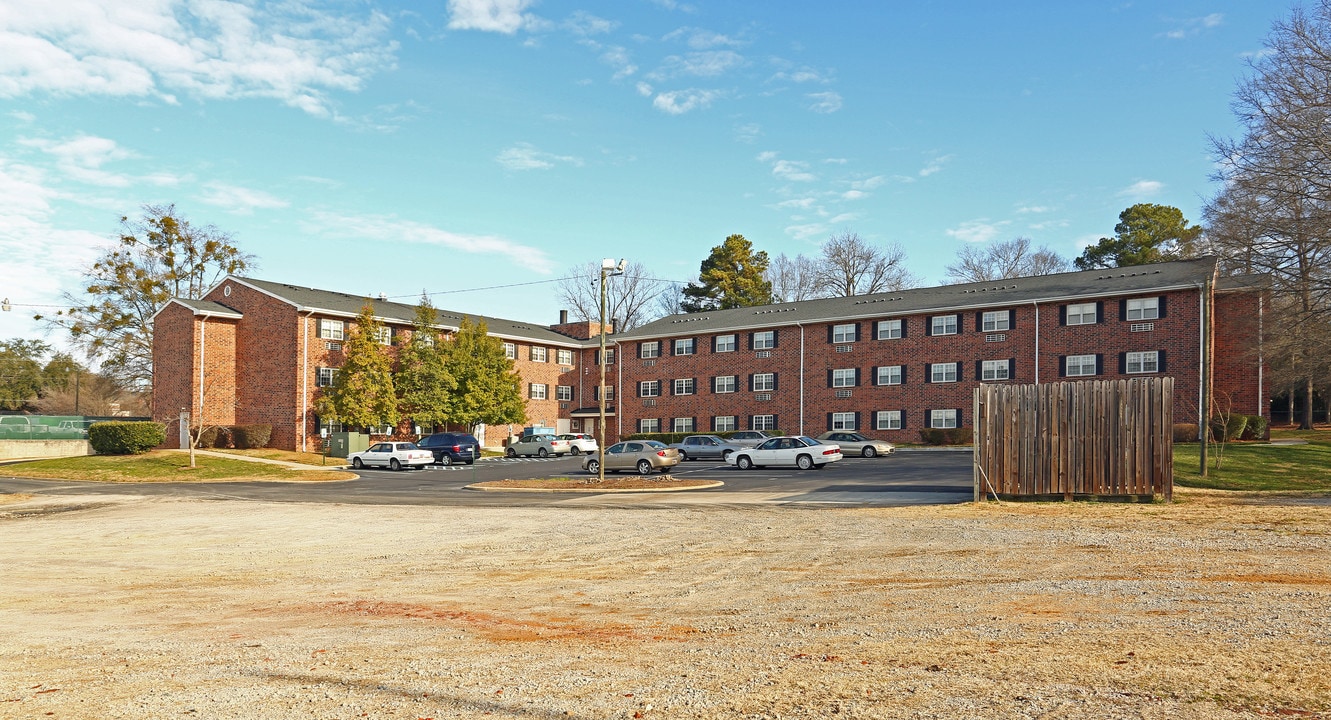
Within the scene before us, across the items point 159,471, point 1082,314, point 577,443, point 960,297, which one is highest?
point 960,297

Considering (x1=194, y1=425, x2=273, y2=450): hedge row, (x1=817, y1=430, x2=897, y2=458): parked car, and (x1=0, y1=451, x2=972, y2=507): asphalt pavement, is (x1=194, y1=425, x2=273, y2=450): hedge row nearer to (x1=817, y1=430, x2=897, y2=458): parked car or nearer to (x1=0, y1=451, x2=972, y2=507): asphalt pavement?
(x1=0, y1=451, x2=972, y2=507): asphalt pavement

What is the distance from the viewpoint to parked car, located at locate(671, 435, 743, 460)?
45.2m

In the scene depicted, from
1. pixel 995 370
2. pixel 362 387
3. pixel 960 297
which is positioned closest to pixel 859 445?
pixel 995 370

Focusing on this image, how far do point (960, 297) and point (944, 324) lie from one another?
6.07ft

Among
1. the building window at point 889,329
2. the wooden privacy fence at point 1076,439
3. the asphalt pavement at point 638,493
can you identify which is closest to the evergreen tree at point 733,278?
the building window at point 889,329

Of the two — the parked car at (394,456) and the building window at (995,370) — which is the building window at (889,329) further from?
the parked car at (394,456)

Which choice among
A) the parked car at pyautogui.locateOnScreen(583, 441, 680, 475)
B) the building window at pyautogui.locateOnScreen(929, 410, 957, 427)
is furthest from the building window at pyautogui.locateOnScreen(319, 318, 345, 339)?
the building window at pyautogui.locateOnScreen(929, 410, 957, 427)

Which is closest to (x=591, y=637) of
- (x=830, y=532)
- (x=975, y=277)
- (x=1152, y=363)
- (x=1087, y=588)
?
(x=1087, y=588)

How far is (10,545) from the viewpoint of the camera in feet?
53.5

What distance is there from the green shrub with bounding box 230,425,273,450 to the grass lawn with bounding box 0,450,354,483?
22.0 ft

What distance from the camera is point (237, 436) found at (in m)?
51.0

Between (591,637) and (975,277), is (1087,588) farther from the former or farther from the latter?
(975,277)

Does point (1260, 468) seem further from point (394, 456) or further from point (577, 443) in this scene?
point (394, 456)

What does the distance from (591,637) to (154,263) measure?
2573 inches
